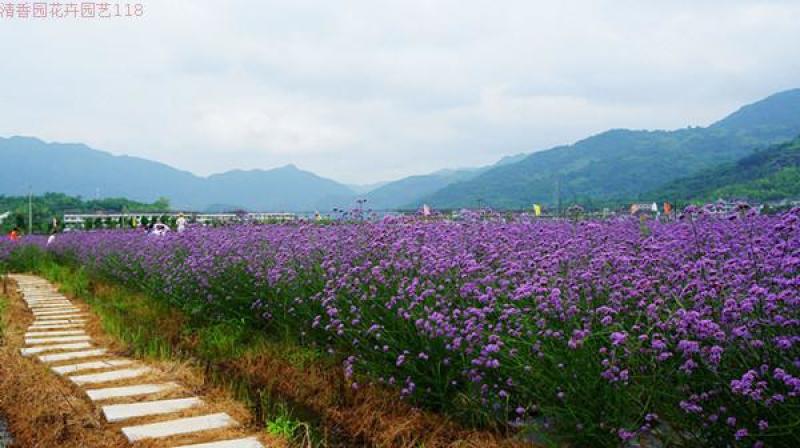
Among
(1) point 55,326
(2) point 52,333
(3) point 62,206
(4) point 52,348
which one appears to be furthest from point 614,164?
(4) point 52,348

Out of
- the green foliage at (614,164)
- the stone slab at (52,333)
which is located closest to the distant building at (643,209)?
the stone slab at (52,333)

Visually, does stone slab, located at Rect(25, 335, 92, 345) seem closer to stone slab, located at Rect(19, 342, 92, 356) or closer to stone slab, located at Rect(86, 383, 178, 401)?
Answer: stone slab, located at Rect(19, 342, 92, 356)

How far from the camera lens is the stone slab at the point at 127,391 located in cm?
407

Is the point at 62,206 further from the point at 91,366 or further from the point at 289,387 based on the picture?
the point at 289,387

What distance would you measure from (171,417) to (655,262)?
2.66m

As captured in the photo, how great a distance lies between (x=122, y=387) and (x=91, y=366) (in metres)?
0.78

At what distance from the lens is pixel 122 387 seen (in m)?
4.30

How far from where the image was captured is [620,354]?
8.73 ft

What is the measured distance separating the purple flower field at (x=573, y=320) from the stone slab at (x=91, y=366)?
1126mm

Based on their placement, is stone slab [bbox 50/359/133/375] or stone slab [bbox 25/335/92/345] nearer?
stone slab [bbox 50/359/133/375]

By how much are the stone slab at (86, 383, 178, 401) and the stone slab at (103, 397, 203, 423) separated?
0.20 meters

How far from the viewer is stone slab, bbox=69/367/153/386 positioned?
4.46 meters

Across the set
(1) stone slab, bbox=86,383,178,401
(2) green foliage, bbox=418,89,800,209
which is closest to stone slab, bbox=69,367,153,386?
(1) stone slab, bbox=86,383,178,401

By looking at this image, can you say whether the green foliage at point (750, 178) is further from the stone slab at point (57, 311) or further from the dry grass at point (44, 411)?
the dry grass at point (44, 411)
